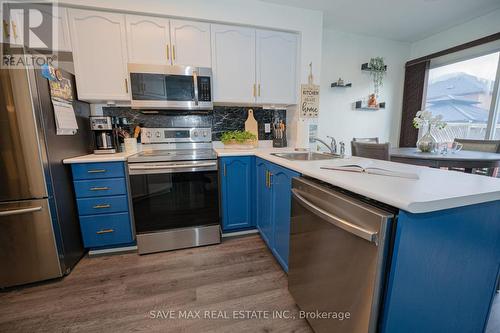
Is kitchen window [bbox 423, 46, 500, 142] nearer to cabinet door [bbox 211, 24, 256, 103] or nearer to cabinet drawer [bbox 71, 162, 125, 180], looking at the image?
Answer: cabinet door [bbox 211, 24, 256, 103]

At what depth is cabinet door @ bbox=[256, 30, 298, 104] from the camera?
234 centimetres

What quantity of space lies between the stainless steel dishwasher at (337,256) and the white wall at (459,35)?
356cm

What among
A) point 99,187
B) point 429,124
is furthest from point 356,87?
point 99,187

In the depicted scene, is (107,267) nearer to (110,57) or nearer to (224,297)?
(224,297)

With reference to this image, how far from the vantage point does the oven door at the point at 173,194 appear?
5.99 ft

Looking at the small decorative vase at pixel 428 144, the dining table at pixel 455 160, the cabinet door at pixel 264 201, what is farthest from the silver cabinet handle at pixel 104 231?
the small decorative vase at pixel 428 144

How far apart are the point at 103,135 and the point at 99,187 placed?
1.80 feet

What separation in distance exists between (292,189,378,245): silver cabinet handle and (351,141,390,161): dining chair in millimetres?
1451

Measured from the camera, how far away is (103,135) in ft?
6.64

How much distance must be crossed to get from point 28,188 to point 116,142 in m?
0.80

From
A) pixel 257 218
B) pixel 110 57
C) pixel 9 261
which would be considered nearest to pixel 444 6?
pixel 257 218

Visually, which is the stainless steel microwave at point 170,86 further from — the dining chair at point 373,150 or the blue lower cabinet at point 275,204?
the dining chair at point 373,150

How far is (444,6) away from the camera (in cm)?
247

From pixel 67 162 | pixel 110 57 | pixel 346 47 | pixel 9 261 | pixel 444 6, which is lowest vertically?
pixel 9 261
